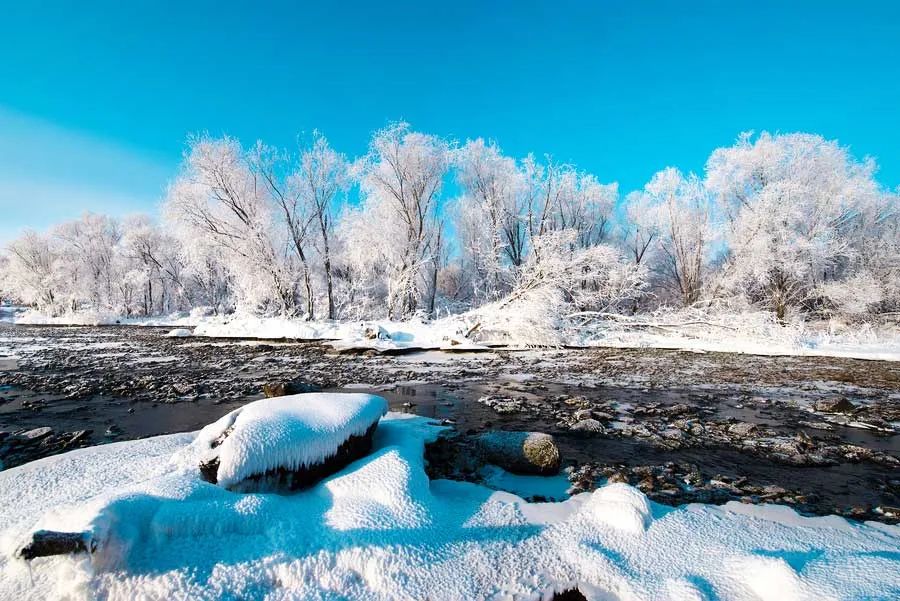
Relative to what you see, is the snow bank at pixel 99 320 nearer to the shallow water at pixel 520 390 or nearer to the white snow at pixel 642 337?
the white snow at pixel 642 337

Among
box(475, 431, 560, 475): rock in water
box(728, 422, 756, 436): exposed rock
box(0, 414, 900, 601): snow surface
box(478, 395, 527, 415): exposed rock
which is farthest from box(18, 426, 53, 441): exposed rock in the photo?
box(728, 422, 756, 436): exposed rock

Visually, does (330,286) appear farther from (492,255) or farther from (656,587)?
(656,587)

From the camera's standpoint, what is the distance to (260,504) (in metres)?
2.80

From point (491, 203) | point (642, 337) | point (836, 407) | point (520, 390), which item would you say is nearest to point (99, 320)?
point (491, 203)

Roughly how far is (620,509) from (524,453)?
4.53 feet

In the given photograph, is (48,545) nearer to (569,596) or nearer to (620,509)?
(569,596)

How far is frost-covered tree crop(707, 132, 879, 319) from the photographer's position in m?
19.2

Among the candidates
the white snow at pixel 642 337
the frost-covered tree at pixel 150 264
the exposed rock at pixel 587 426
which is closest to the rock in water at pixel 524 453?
the exposed rock at pixel 587 426

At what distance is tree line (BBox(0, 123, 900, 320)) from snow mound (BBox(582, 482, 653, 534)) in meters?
12.6

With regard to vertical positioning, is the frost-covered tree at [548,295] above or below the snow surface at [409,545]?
above

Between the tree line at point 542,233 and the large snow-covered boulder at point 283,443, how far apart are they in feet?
41.1

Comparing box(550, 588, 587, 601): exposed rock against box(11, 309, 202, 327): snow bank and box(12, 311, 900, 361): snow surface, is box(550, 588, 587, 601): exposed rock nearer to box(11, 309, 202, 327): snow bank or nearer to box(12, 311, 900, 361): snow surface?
box(12, 311, 900, 361): snow surface

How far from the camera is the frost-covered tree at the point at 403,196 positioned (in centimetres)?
2381

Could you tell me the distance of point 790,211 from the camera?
19141 millimetres
